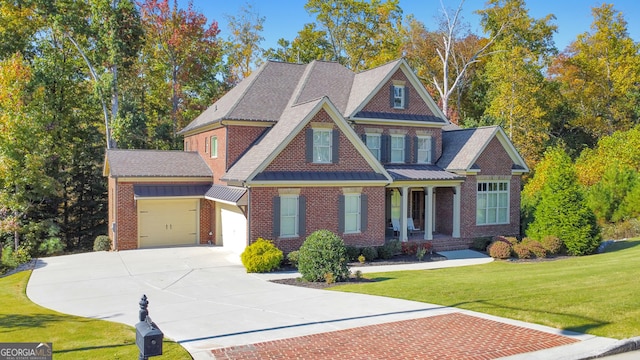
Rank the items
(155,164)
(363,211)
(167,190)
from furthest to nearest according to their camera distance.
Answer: (155,164) < (167,190) < (363,211)

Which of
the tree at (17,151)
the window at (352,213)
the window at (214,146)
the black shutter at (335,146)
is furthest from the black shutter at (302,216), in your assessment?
the tree at (17,151)

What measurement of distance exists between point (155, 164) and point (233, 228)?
20.8 ft

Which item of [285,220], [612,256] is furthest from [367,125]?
[612,256]

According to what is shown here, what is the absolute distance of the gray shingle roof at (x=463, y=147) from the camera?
1024 inches

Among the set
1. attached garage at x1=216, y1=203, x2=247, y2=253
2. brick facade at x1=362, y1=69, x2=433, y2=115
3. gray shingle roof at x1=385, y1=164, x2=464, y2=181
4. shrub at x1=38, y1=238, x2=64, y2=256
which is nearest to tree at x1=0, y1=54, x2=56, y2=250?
shrub at x1=38, y1=238, x2=64, y2=256

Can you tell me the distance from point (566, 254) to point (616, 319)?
1376 centimetres

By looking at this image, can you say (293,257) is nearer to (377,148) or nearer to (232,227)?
(232,227)

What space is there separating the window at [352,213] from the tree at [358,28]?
27.8 m

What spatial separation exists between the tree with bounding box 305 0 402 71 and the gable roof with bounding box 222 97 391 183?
26727 mm

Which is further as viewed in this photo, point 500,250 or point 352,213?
point 500,250

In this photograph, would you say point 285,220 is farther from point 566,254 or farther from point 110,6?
point 110,6

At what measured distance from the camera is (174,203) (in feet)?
83.7

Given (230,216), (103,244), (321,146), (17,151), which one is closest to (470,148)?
(321,146)

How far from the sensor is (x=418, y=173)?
25.5 metres
